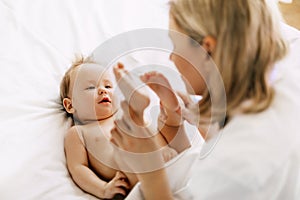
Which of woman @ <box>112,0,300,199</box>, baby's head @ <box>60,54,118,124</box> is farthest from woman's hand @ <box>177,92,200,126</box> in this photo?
baby's head @ <box>60,54,118,124</box>

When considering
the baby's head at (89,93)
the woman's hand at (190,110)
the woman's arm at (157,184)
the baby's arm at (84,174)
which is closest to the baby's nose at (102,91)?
the baby's head at (89,93)

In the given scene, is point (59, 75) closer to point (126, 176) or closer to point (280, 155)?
point (126, 176)

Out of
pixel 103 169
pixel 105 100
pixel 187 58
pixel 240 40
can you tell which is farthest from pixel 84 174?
pixel 240 40

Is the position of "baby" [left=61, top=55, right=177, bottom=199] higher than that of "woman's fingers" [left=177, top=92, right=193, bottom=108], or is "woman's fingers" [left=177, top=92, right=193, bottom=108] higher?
"woman's fingers" [left=177, top=92, right=193, bottom=108]

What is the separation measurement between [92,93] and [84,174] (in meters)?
0.24

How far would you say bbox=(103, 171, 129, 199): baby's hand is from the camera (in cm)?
95

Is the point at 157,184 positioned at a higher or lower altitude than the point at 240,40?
lower

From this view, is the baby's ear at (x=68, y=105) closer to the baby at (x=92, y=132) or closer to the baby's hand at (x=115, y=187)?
the baby at (x=92, y=132)

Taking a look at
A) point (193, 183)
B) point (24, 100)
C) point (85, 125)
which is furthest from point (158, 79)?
point (24, 100)

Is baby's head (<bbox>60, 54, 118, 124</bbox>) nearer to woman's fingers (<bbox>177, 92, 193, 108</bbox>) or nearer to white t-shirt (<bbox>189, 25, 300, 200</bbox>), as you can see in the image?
woman's fingers (<bbox>177, 92, 193, 108</bbox>)

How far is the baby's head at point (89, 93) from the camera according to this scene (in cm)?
113

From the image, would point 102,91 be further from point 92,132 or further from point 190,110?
point 190,110

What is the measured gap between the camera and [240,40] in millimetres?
730

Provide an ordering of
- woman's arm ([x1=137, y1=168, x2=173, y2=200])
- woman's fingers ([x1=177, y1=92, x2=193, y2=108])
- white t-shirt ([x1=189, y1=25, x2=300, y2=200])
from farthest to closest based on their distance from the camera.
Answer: woman's fingers ([x1=177, y1=92, x2=193, y2=108]), woman's arm ([x1=137, y1=168, x2=173, y2=200]), white t-shirt ([x1=189, y1=25, x2=300, y2=200])
